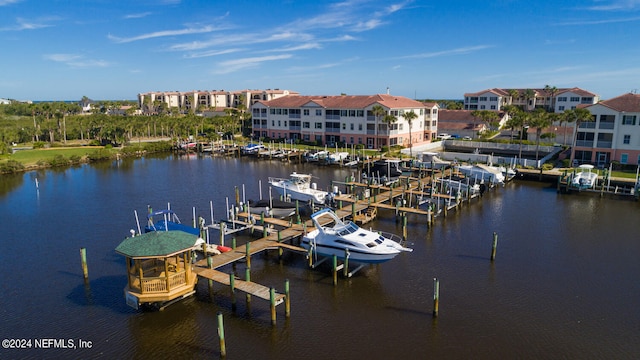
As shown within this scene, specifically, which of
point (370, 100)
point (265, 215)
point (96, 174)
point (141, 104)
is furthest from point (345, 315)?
point (141, 104)

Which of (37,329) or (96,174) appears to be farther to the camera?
(96,174)

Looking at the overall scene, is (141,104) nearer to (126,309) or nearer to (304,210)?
(304,210)

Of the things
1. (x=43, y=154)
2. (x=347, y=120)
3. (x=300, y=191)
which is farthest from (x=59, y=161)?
(x=300, y=191)

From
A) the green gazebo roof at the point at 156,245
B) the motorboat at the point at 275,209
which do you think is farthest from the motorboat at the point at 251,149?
the green gazebo roof at the point at 156,245

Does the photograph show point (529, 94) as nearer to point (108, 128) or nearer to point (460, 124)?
point (460, 124)

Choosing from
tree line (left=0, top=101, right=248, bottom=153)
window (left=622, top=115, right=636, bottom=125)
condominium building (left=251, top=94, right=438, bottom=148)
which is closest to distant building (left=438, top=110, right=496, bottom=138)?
condominium building (left=251, top=94, right=438, bottom=148)

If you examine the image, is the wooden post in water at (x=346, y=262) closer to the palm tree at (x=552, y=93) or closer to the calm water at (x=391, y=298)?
the calm water at (x=391, y=298)
